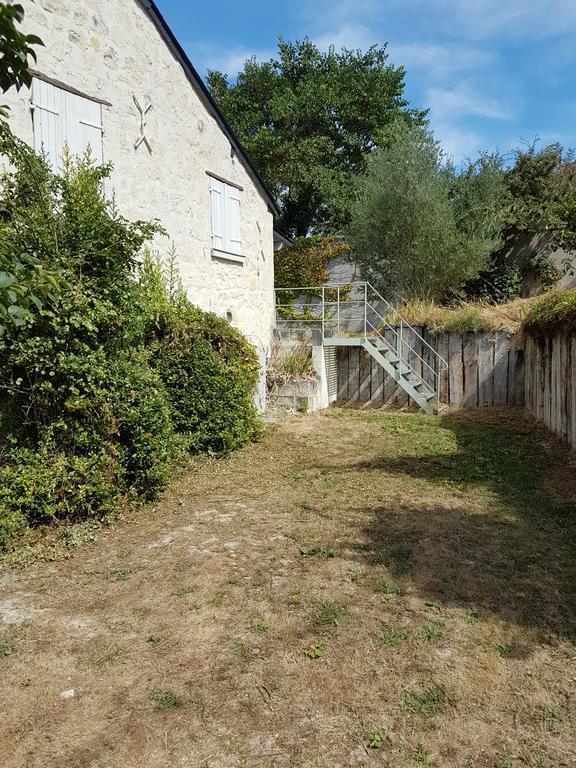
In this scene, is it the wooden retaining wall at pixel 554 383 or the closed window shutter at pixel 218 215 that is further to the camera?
the closed window shutter at pixel 218 215

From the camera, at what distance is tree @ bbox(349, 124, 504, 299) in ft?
46.4

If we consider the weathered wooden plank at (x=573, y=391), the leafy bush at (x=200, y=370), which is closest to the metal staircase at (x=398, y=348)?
the leafy bush at (x=200, y=370)

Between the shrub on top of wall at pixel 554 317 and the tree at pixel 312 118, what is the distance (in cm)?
1422

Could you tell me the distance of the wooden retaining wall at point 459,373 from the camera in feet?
37.0

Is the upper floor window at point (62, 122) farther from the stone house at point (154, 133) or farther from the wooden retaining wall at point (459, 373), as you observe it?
the wooden retaining wall at point (459, 373)

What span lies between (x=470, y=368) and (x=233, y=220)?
19.2 feet

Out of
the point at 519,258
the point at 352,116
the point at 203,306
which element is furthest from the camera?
the point at 352,116

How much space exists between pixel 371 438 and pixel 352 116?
760 inches

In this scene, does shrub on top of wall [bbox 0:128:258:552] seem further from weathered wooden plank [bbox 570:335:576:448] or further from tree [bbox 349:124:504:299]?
tree [bbox 349:124:504:299]

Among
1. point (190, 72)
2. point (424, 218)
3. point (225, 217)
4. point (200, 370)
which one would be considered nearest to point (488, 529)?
point (200, 370)

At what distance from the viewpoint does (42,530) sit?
469cm

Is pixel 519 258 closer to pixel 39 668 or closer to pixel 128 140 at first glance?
pixel 128 140

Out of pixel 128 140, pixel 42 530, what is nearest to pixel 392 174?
pixel 128 140

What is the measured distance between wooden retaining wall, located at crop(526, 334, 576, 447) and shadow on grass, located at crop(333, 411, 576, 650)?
357mm
